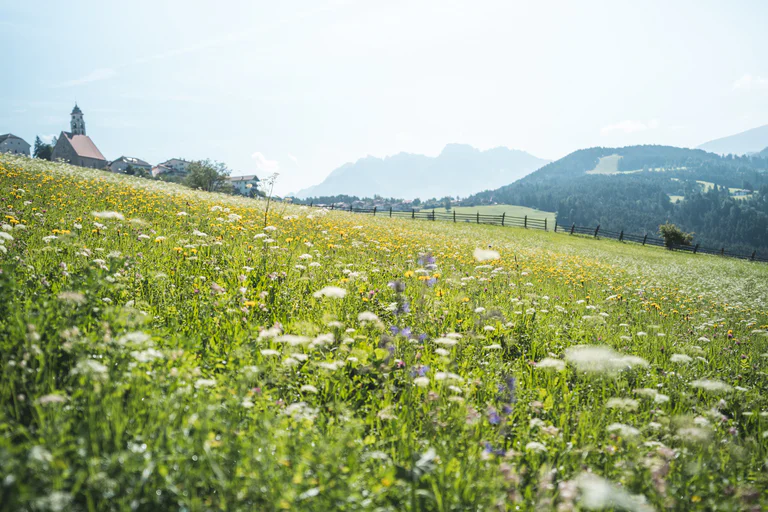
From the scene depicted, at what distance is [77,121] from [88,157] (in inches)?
3254

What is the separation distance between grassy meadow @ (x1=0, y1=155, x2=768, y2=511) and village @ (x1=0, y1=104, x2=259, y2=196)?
55.6m

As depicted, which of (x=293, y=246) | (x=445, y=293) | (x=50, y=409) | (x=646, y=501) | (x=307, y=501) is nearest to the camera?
(x=307, y=501)

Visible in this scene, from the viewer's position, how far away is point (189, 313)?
425cm

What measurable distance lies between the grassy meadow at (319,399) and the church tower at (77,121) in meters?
215

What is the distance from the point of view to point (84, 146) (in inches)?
4456

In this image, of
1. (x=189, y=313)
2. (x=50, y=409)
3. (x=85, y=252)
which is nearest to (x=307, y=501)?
(x=50, y=409)

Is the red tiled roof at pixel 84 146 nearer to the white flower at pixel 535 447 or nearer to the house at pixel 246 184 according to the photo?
the house at pixel 246 184

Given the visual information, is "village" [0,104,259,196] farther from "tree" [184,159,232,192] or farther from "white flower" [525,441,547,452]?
"white flower" [525,441,547,452]

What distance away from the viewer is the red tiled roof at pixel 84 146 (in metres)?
111

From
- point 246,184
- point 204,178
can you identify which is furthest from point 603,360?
point 204,178

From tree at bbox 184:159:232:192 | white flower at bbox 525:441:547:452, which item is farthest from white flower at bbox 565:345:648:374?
tree at bbox 184:159:232:192

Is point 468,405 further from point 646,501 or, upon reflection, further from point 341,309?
point 341,309

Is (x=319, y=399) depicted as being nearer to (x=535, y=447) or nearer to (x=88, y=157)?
A: (x=535, y=447)

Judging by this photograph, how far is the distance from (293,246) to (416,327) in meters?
3.68
